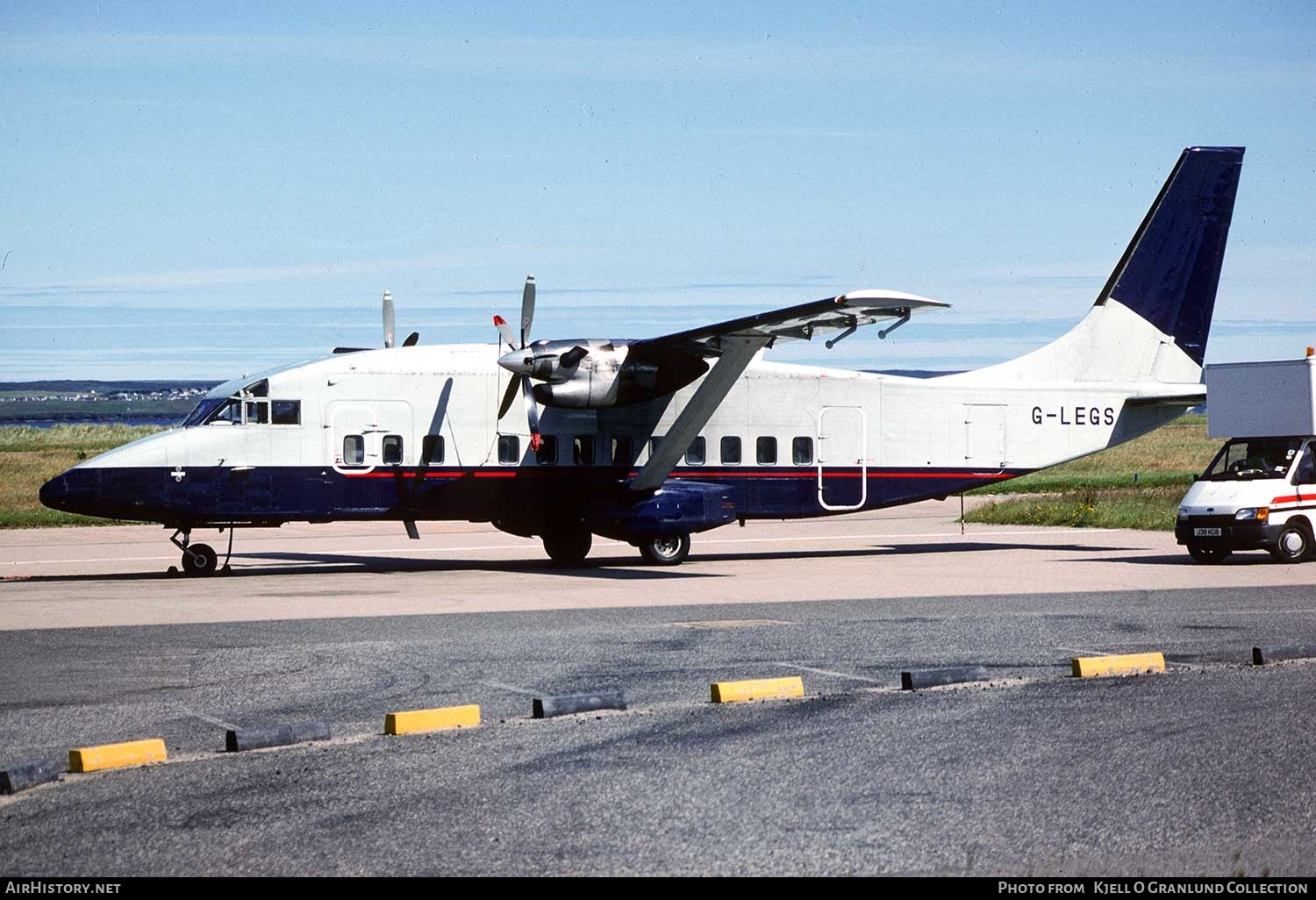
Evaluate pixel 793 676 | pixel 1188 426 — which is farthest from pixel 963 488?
pixel 1188 426

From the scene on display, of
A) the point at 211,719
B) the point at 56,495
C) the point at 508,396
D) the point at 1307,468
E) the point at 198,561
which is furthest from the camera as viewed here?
the point at 508,396

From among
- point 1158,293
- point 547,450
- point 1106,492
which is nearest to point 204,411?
point 547,450

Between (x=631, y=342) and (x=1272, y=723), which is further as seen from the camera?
(x=631, y=342)

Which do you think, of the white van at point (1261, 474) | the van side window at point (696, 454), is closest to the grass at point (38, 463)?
the van side window at point (696, 454)

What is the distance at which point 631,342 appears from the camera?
1016 inches

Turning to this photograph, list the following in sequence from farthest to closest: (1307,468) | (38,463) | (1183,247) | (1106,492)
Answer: (38,463) → (1106,492) → (1183,247) → (1307,468)

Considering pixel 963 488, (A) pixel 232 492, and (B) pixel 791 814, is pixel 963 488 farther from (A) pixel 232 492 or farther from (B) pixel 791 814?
(B) pixel 791 814

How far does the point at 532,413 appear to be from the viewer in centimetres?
2500

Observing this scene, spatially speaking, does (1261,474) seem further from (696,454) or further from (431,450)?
(431,450)

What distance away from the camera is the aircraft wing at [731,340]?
2256 cm

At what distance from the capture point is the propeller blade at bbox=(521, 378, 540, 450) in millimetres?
24797

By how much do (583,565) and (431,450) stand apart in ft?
12.2

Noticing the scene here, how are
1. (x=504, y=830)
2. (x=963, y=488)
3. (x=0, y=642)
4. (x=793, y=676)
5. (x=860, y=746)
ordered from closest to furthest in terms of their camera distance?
(x=504, y=830) < (x=860, y=746) < (x=793, y=676) < (x=0, y=642) < (x=963, y=488)

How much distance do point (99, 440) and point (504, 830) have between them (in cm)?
10427
